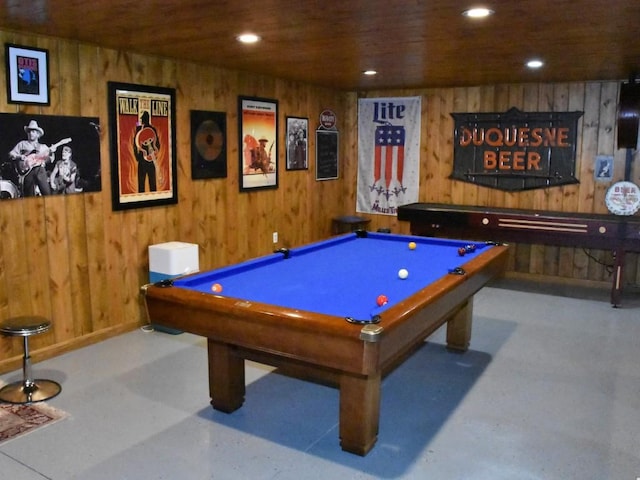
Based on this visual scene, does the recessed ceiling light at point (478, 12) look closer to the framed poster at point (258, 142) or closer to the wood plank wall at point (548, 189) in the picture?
the framed poster at point (258, 142)

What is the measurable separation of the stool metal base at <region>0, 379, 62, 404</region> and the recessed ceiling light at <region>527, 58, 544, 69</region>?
4205mm

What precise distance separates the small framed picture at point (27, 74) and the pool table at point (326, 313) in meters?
1.74

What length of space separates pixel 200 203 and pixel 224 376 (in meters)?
2.34

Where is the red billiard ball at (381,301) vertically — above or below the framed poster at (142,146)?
below

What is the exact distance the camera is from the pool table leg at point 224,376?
314 cm

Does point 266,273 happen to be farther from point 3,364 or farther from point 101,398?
point 3,364

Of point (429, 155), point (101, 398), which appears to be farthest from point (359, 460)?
point (429, 155)

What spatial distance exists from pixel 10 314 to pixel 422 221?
3.99 metres

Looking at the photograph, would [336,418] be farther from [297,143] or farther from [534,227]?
[297,143]

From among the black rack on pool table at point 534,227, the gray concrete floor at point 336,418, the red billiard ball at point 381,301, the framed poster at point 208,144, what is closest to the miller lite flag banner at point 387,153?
the black rack on pool table at point 534,227

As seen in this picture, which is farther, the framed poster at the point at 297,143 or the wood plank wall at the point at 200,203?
the framed poster at the point at 297,143

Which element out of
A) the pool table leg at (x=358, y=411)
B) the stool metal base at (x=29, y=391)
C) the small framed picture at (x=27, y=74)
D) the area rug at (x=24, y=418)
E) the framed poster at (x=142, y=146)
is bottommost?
the area rug at (x=24, y=418)

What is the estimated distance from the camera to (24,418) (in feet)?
10.2

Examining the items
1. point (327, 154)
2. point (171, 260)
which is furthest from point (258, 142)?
point (171, 260)
